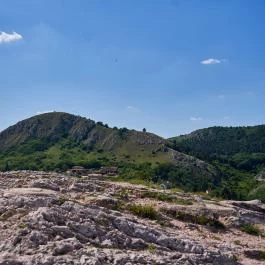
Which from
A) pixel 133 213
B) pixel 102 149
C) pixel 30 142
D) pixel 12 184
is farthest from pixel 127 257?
pixel 30 142

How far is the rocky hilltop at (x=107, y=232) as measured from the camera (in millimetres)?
14477

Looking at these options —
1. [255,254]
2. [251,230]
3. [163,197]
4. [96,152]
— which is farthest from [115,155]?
[255,254]

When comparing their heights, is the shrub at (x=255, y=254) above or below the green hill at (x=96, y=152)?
below

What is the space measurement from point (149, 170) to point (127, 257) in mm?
124228

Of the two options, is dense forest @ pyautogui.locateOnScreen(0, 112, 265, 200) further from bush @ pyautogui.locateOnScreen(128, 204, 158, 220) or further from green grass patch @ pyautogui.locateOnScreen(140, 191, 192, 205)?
bush @ pyautogui.locateOnScreen(128, 204, 158, 220)

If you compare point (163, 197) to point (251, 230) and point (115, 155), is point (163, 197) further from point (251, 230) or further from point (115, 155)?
point (115, 155)

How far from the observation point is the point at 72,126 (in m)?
198

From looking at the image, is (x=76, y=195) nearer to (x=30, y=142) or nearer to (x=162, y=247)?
(x=162, y=247)

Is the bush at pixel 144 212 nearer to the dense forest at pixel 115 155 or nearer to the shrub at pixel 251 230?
the shrub at pixel 251 230

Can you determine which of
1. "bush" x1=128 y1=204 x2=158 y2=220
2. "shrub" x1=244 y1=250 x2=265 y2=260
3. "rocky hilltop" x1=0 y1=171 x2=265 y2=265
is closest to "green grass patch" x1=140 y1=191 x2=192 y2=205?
"rocky hilltop" x1=0 y1=171 x2=265 y2=265

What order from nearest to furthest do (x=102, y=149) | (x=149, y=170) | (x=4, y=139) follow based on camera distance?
(x=149, y=170), (x=102, y=149), (x=4, y=139)

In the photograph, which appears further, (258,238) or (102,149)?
(102,149)

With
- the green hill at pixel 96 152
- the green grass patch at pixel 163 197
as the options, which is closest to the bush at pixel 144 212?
the green grass patch at pixel 163 197

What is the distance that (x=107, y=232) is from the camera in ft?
53.8
